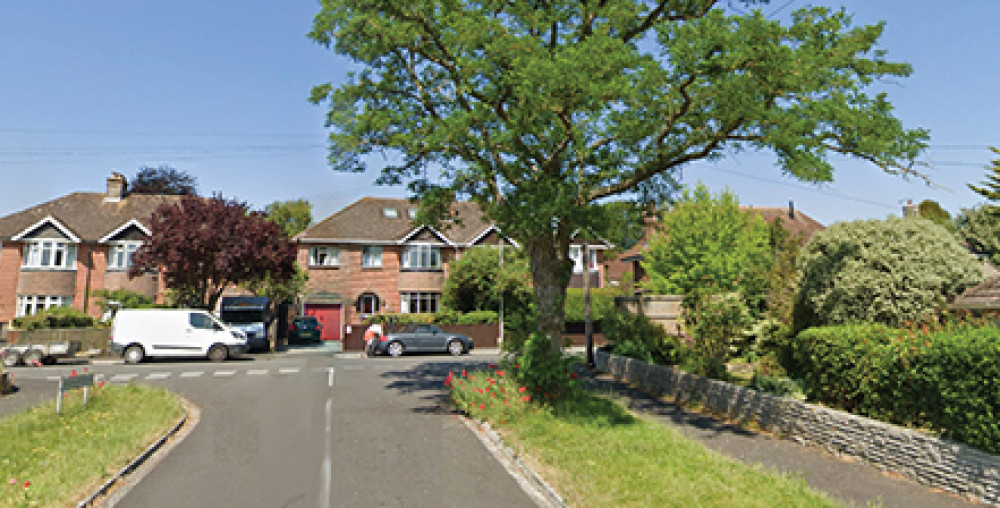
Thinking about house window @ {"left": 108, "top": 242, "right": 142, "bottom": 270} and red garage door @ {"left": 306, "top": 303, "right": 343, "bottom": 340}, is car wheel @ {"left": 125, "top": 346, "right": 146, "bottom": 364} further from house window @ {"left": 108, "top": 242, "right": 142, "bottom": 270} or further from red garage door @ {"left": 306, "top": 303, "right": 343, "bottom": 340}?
red garage door @ {"left": 306, "top": 303, "right": 343, "bottom": 340}

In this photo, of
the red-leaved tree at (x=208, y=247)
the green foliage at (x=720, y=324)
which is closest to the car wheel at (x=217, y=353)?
the red-leaved tree at (x=208, y=247)

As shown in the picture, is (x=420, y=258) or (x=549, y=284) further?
(x=420, y=258)

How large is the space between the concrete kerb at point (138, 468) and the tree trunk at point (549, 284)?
707 centimetres

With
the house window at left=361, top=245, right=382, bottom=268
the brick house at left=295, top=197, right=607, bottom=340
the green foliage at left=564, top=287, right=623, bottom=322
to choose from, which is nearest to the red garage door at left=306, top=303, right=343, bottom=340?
the brick house at left=295, top=197, right=607, bottom=340

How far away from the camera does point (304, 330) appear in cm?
3412

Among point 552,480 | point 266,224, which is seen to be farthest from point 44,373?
point 552,480

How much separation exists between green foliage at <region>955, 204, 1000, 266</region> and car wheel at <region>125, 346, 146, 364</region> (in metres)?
37.8

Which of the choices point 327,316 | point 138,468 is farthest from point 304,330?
point 138,468

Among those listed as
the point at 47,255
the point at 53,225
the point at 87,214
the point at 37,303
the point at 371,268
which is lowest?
the point at 37,303

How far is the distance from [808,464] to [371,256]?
32.1 m

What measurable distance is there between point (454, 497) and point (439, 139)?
247 inches

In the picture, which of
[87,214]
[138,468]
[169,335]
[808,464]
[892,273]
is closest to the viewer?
[138,468]

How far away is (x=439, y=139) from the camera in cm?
1052

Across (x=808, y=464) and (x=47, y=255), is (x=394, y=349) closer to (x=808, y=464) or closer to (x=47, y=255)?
(x=808, y=464)
